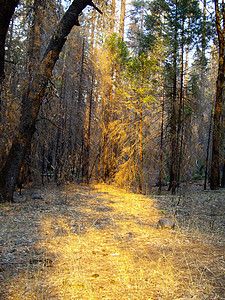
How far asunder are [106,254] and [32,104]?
472 cm

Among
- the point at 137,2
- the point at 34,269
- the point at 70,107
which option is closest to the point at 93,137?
the point at 70,107

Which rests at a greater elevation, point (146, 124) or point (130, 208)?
point (146, 124)

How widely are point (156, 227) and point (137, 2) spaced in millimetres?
28247

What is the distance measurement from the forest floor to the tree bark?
695 mm

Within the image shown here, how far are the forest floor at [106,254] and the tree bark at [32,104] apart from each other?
27.4 inches

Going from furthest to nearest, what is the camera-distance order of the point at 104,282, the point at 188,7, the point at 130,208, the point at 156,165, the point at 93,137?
the point at 93,137 < the point at 156,165 < the point at 188,7 < the point at 130,208 < the point at 104,282

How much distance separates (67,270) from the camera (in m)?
3.16

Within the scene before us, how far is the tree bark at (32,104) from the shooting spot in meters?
6.84

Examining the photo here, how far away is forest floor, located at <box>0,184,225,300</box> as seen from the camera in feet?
8.82

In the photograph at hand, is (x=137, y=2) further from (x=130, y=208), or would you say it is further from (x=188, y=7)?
(x=130, y=208)

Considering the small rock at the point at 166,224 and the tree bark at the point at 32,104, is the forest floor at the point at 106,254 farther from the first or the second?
the tree bark at the point at 32,104

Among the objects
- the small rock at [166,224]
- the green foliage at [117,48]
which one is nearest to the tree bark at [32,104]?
the small rock at [166,224]

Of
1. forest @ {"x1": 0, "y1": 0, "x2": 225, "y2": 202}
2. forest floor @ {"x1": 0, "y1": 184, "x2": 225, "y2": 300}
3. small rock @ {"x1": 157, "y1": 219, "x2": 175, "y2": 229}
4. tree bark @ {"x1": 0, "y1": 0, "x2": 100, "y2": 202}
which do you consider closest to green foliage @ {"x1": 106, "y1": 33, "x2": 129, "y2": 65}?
forest @ {"x1": 0, "y1": 0, "x2": 225, "y2": 202}

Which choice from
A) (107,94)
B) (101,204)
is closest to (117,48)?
(107,94)
